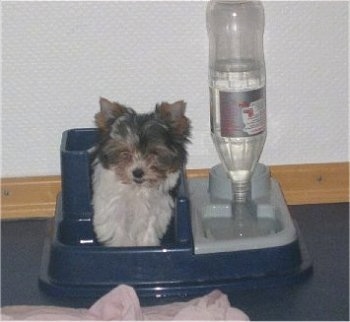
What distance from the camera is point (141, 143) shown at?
2.62 meters

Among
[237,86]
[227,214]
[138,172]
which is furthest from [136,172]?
[237,86]

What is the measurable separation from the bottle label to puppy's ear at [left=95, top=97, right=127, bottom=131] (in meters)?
0.34

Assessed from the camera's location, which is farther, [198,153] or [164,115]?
[198,153]

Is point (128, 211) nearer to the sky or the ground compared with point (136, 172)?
nearer to the ground

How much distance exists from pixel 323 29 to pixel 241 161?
0.53 m

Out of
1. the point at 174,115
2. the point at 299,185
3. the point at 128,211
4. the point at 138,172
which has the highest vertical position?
the point at 174,115

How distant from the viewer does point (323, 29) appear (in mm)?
3066

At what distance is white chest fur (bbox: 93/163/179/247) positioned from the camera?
2.70 metres

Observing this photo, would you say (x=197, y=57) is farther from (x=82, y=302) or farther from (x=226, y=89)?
(x=82, y=302)

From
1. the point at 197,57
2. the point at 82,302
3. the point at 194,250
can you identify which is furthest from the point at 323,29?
the point at 82,302

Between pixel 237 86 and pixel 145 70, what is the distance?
35 centimetres

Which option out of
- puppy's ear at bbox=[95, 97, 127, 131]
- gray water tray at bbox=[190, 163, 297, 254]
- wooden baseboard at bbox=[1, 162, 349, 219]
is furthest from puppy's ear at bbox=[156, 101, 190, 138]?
wooden baseboard at bbox=[1, 162, 349, 219]

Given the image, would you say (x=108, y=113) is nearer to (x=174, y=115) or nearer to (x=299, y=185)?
(x=174, y=115)

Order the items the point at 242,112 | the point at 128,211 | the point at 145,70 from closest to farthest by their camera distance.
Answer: the point at 128,211 → the point at 242,112 → the point at 145,70
